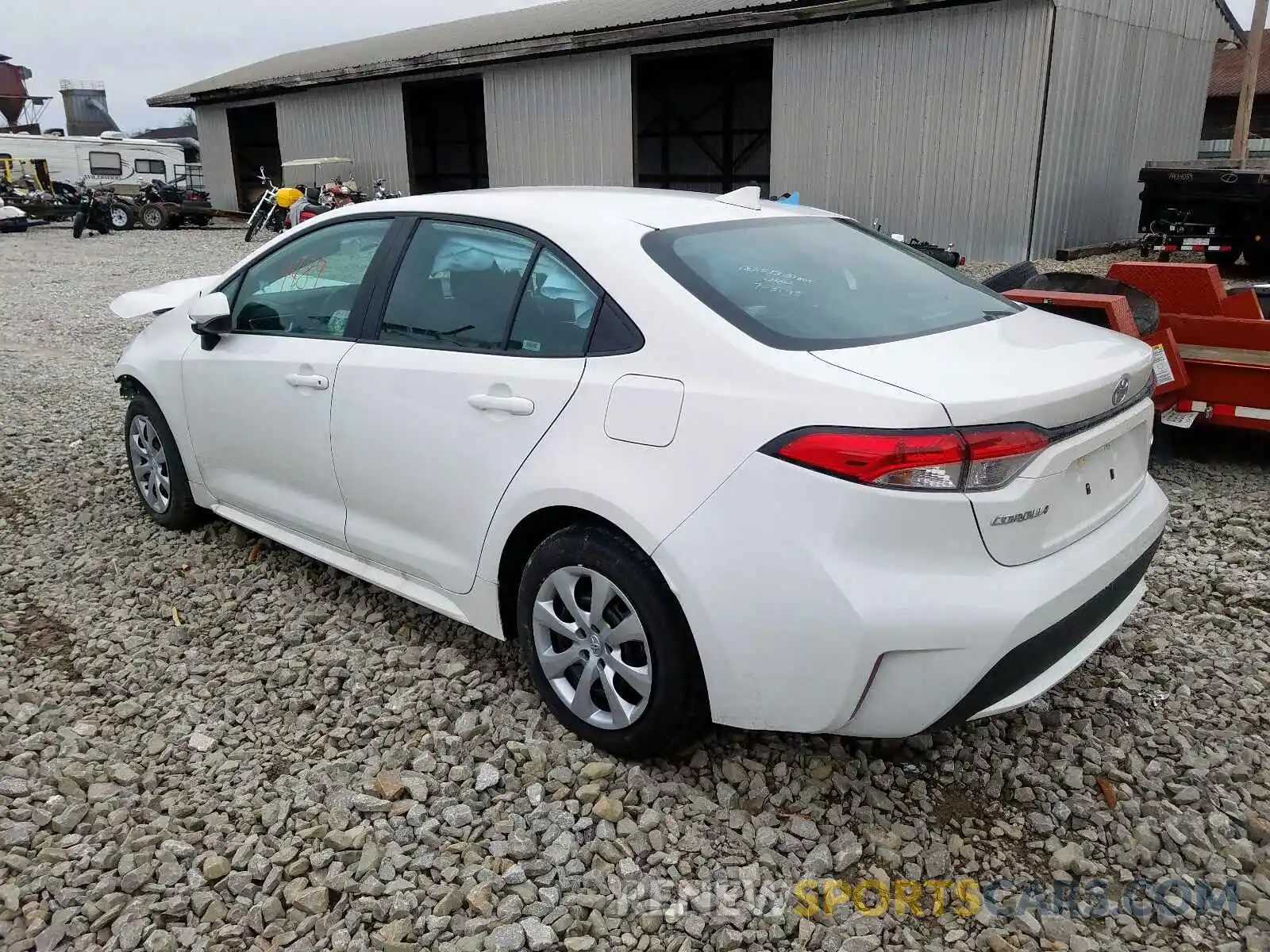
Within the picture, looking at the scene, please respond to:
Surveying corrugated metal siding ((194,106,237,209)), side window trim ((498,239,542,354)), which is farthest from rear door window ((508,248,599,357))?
corrugated metal siding ((194,106,237,209))

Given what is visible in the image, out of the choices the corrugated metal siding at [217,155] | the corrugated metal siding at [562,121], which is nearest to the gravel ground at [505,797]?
the corrugated metal siding at [562,121]

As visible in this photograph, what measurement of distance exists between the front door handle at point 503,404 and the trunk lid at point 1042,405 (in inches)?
33.4

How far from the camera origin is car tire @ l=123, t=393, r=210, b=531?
173 inches

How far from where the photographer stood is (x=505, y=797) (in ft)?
9.01

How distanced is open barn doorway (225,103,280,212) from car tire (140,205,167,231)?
9.63 feet

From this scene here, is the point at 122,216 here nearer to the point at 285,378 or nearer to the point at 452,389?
the point at 285,378

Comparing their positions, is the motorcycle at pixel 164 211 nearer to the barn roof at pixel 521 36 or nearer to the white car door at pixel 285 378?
the barn roof at pixel 521 36

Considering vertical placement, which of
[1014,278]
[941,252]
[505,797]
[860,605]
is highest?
[1014,278]

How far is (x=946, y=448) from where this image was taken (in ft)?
7.30

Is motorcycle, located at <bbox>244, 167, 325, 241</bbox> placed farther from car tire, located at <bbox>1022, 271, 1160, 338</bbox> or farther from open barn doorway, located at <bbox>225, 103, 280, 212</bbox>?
car tire, located at <bbox>1022, 271, 1160, 338</bbox>

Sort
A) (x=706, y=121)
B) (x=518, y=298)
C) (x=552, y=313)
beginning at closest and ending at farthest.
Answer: (x=552, y=313), (x=518, y=298), (x=706, y=121)

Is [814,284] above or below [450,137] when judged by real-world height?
below

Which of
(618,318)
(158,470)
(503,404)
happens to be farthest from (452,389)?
(158,470)

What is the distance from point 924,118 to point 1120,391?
1209 cm
